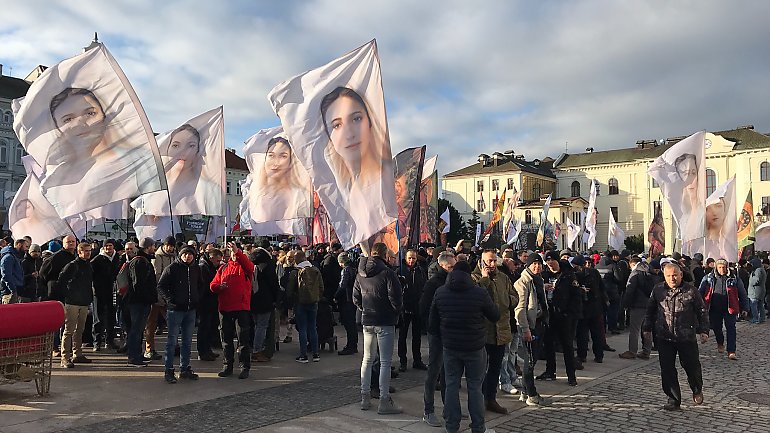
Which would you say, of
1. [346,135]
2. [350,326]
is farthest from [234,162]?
[346,135]

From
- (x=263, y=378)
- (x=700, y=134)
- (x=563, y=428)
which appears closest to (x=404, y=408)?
(x=563, y=428)

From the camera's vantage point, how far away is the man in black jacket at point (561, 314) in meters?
8.91

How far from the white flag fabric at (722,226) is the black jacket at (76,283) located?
47.1 feet

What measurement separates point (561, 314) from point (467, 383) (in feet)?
10.6

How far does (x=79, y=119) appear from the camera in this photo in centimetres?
1073

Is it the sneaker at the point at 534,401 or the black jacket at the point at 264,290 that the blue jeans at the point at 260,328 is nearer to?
the black jacket at the point at 264,290

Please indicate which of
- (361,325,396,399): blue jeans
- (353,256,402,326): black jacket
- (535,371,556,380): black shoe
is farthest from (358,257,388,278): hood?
(535,371,556,380): black shoe

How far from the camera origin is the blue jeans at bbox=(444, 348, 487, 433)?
615 cm

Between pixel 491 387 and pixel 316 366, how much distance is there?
141 inches

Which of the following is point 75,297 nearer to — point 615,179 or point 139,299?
point 139,299

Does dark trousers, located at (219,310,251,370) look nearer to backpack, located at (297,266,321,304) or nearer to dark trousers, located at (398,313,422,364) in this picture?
backpack, located at (297,266,321,304)

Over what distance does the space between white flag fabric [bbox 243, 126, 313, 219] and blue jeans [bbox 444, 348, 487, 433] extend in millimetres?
12603

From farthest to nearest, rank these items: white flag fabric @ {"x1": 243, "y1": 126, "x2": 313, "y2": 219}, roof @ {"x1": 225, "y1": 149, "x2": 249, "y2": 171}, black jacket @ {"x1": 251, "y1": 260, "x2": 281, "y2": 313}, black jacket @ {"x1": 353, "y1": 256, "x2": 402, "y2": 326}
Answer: roof @ {"x1": 225, "y1": 149, "x2": 249, "y2": 171} < white flag fabric @ {"x1": 243, "y1": 126, "x2": 313, "y2": 219} < black jacket @ {"x1": 251, "y1": 260, "x2": 281, "y2": 313} < black jacket @ {"x1": 353, "y1": 256, "x2": 402, "y2": 326}

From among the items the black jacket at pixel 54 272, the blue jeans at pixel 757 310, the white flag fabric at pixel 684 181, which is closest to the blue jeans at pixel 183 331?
the black jacket at pixel 54 272
